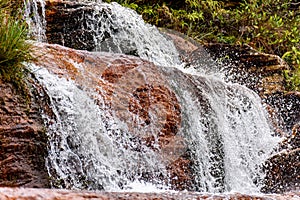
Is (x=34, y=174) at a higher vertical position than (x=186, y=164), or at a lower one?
higher

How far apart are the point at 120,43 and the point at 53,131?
2.73 metres

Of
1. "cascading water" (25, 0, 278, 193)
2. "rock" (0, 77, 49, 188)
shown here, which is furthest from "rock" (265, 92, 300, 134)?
"rock" (0, 77, 49, 188)

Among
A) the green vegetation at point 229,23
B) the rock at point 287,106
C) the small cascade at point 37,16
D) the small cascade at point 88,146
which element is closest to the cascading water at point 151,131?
the small cascade at point 88,146

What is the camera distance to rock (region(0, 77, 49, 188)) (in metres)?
2.97

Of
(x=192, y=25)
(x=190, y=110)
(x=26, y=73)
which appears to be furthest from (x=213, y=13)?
(x=26, y=73)

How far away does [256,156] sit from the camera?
5.22 m

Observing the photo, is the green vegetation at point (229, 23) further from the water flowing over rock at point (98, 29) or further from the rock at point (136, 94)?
the rock at point (136, 94)

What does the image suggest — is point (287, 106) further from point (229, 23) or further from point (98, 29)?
point (98, 29)

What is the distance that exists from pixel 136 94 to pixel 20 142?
133 cm

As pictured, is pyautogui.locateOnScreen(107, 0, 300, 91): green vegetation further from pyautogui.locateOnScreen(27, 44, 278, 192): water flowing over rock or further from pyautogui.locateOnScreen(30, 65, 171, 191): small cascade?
pyautogui.locateOnScreen(30, 65, 171, 191): small cascade

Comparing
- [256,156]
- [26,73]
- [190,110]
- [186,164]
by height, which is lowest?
[256,156]

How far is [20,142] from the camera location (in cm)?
305

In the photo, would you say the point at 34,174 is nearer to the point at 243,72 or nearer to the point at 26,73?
the point at 26,73

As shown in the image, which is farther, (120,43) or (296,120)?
(296,120)
